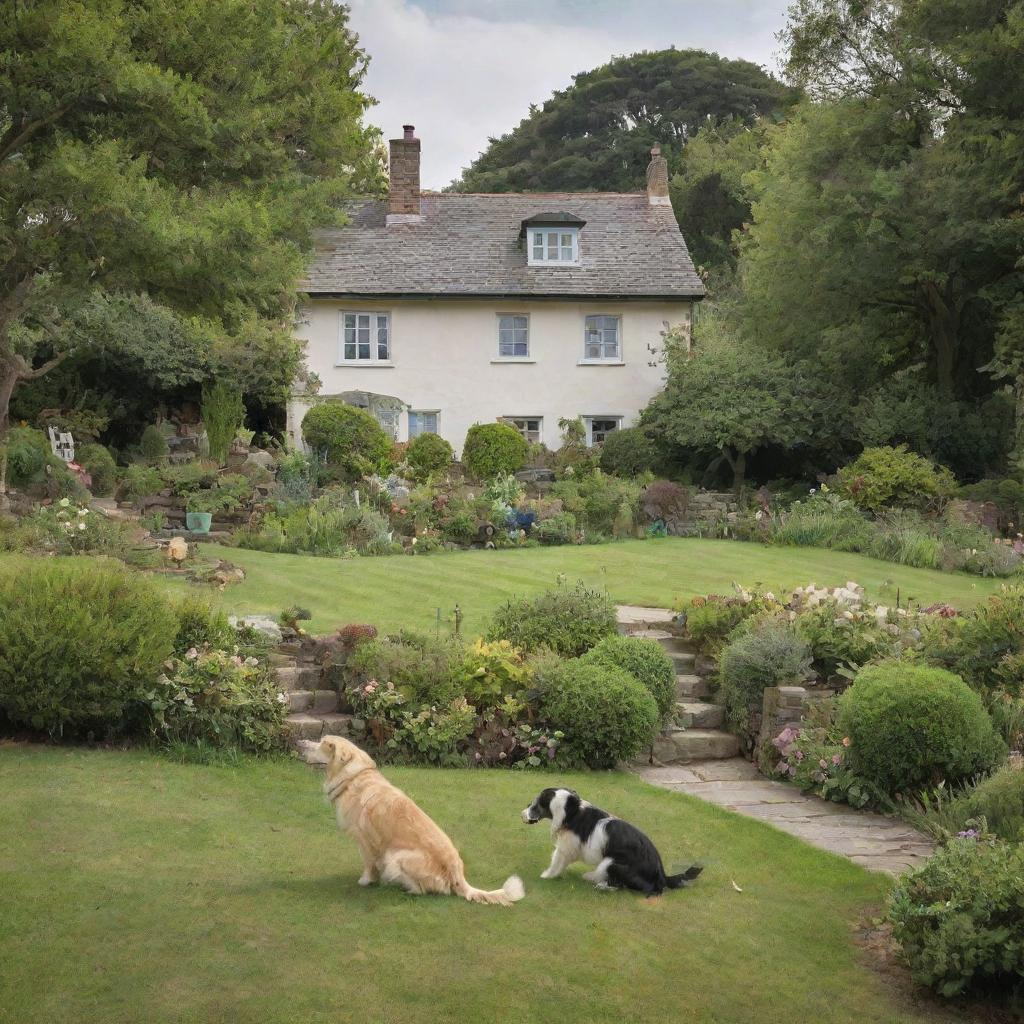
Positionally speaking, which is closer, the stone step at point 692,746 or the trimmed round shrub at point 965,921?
the trimmed round shrub at point 965,921

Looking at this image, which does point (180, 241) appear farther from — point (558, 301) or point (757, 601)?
point (558, 301)

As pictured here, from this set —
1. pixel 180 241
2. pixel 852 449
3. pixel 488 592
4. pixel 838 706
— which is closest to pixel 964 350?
pixel 852 449

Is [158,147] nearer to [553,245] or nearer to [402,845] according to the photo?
[402,845]

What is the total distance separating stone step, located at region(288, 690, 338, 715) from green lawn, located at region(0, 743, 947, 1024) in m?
1.86

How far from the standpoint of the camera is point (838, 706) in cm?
980

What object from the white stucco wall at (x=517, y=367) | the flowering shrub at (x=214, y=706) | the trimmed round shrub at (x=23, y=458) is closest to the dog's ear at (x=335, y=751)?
the flowering shrub at (x=214, y=706)

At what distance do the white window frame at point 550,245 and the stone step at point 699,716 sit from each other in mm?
19610

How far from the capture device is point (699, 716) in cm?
A: 1119

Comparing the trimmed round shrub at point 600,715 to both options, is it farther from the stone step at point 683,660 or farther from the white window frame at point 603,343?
the white window frame at point 603,343

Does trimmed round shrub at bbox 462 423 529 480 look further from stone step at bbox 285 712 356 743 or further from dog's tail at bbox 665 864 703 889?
dog's tail at bbox 665 864 703 889

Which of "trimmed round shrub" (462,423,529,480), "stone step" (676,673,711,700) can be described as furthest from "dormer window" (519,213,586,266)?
"stone step" (676,673,711,700)

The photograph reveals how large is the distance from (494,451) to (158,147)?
585 inches

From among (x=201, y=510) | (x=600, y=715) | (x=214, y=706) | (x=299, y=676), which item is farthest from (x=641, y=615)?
(x=201, y=510)

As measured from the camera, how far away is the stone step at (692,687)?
11.6m
